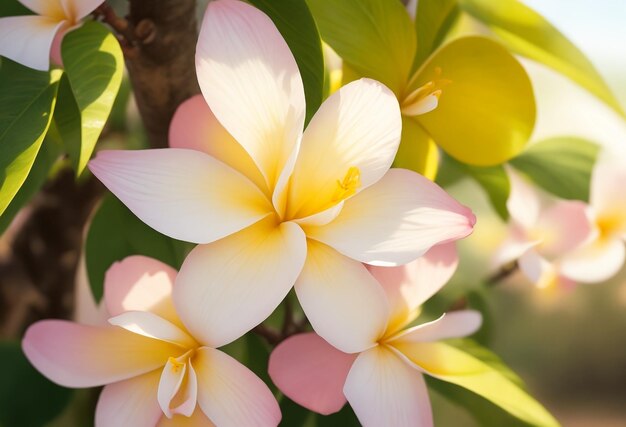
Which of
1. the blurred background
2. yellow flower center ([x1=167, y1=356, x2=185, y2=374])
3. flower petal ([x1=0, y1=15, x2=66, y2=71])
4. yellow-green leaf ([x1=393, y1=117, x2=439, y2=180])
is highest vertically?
flower petal ([x1=0, y1=15, x2=66, y2=71])

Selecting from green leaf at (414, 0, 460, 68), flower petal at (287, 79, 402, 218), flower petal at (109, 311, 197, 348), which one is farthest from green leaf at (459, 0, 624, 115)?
flower petal at (109, 311, 197, 348)

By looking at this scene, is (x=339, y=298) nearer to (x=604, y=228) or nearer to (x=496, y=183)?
(x=496, y=183)

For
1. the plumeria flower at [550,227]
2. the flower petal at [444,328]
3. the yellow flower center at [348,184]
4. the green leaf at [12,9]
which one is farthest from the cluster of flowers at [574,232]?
the green leaf at [12,9]

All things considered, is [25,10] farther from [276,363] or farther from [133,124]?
[133,124]

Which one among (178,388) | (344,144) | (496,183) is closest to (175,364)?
(178,388)

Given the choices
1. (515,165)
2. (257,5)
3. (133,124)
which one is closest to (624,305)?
(515,165)

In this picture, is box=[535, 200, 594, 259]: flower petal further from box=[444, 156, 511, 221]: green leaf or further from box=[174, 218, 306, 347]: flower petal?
box=[174, 218, 306, 347]: flower petal
